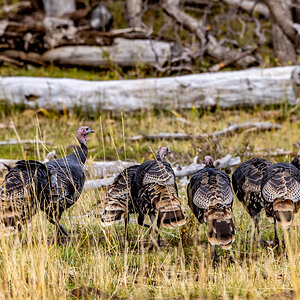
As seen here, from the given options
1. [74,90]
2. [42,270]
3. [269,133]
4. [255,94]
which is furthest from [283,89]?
[42,270]

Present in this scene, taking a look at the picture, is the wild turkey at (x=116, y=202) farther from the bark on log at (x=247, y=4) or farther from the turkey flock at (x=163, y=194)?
the bark on log at (x=247, y=4)

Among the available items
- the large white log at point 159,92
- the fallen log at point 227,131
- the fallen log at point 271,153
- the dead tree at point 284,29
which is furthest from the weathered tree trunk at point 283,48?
the fallen log at point 271,153

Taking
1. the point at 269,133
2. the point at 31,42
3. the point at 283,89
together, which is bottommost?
the point at 269,133

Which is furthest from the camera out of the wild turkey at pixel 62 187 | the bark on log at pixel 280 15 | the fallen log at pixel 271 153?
the bark on log at pixel 280 15

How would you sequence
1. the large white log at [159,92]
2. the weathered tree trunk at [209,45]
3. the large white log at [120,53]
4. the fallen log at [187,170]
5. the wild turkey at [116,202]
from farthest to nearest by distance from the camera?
the weathered tree trunk at [209,45], the large white log at [120,53], the large white log at [159,92], the fallen log at [187,170], the wild turkey at [116,202]

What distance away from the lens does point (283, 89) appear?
10891 mm

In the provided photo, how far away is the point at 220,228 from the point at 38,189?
1907 mm

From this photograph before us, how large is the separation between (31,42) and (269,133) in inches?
286

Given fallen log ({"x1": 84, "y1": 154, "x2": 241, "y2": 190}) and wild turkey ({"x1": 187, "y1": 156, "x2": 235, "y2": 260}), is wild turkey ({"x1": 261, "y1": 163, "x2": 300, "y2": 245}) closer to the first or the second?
wild turkey ({"x1": 187, "y1": 156, "x2": 235, "y2": 260})

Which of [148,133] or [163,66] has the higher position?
[163,66]

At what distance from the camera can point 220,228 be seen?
4199 mm

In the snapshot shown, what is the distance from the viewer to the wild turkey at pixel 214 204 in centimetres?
418

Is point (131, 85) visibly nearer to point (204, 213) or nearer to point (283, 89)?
point (283, 89)

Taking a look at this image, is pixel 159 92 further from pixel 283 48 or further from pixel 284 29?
pixel 283 48
